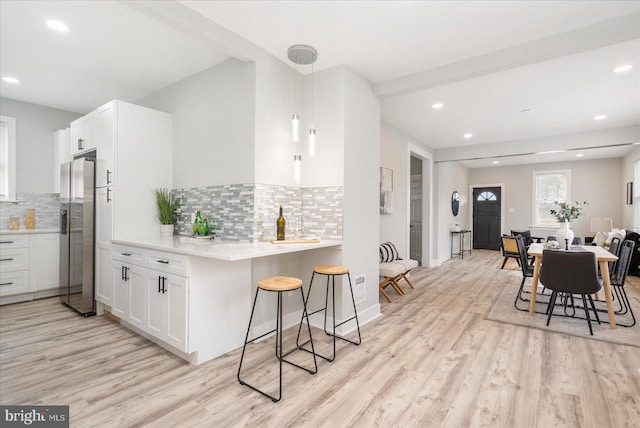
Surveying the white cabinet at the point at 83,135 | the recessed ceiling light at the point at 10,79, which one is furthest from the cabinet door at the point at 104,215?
the recessed ceiling light at the point at 10,79

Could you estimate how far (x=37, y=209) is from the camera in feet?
14.8

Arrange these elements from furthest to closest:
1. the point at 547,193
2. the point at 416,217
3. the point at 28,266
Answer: the point at 547,193
the point at 416,217
the point at 28,266

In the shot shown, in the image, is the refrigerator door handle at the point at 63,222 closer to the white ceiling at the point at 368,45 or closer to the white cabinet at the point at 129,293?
the white cabinet at the point at 129,293

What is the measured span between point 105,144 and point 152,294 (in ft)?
6.08

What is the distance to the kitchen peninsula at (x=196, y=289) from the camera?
7.70 feet

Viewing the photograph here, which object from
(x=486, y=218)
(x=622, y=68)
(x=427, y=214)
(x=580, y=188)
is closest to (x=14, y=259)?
(x=427, y=214)

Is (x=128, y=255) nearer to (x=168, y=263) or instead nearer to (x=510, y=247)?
(x=168, y=263)

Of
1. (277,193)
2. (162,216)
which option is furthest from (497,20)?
(162,216)

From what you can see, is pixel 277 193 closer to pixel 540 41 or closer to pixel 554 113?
pixel 540 41

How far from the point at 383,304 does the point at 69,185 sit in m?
4.19

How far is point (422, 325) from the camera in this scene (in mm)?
3309

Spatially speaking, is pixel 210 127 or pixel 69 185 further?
pixel 69 185

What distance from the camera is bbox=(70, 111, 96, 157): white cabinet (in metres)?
3.59

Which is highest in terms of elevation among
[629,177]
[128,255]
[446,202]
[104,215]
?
[629,177]
